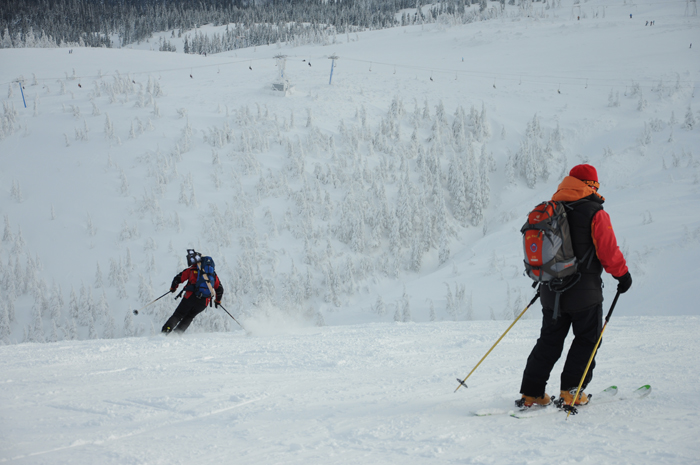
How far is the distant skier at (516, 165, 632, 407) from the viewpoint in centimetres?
329

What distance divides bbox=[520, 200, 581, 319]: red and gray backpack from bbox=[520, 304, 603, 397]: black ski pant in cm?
20

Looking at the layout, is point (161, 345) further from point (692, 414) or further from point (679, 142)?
point (679, 142)

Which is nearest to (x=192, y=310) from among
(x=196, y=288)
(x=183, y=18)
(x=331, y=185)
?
(x=196, y=288)

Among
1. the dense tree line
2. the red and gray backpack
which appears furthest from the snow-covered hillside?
the dense tree line

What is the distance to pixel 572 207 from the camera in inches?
133

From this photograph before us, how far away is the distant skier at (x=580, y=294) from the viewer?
3.29m

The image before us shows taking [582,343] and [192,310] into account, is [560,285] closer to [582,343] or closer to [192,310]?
[582,343]

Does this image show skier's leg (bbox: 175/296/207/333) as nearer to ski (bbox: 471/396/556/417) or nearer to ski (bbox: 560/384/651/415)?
ski (bbox: 471/396/556/417)

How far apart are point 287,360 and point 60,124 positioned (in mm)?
30958

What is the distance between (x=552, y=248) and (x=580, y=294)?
0.49 metres

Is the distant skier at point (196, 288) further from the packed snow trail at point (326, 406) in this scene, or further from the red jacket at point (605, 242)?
the red jacket at point (605, 242)

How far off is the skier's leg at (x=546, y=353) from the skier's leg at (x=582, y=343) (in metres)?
0.09

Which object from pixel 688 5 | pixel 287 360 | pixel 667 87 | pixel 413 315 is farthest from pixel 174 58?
pixel 688 5

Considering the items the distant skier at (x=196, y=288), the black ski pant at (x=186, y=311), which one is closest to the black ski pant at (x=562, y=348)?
the distant skier at (x=196, y=288)
